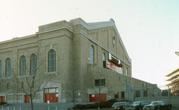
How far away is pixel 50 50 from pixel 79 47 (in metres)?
6.10

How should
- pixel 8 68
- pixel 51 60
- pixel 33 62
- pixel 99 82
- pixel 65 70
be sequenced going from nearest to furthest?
1. pixel 65 70
2. pixel 99 82
3. pixel 51 60
4. pixel 33 62
5. pixel 8 68

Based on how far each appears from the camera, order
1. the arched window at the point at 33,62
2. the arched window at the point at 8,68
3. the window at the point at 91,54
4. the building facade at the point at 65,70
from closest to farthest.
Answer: the building facade at the point at 65,70
the arched window at the point at 33,62
the window at the point at 91,54
the arched window at the point at 8,68

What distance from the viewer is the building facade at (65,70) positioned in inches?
2347

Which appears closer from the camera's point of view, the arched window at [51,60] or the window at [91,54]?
the arched window at [51,60]

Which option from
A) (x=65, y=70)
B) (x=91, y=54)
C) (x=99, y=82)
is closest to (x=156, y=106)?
(x=99, y=82)

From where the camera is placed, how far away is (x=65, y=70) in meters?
59.3

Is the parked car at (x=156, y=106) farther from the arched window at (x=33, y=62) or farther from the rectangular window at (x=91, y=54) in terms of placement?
the arched window at (x=33, y=62)

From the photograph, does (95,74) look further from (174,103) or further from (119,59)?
(119,59)

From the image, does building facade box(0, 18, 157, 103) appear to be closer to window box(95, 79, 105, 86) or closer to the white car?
window box(95, 79, 105, 86)

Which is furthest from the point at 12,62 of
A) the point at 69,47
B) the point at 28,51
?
the point at 69,47

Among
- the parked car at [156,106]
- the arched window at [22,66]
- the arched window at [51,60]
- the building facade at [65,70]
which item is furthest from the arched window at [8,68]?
the parked car at [156,106]

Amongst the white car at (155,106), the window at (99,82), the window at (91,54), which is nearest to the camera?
the white car at (155,106)

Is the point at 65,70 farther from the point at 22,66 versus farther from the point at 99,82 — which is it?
the point at 22,66

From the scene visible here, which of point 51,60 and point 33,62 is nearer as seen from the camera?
point 51,60
